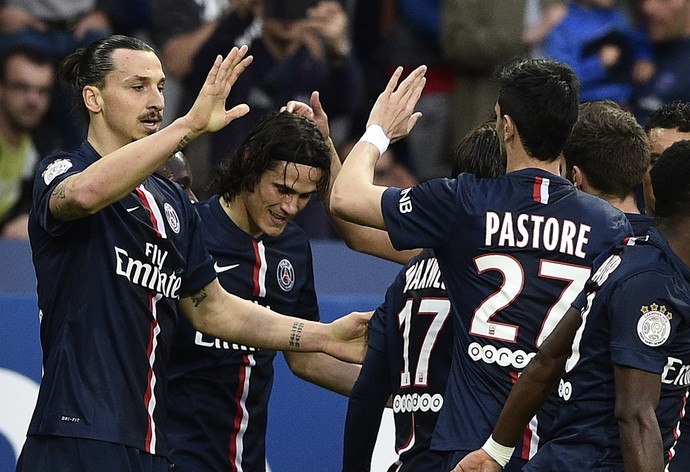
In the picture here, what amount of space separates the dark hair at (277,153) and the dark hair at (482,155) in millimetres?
732

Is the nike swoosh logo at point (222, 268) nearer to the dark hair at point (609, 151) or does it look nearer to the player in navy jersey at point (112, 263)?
the player in navy jersey at point (112, 263)

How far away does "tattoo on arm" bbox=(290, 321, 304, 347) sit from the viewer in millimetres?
4973

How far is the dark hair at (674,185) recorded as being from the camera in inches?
149

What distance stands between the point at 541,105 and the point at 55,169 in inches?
64.4

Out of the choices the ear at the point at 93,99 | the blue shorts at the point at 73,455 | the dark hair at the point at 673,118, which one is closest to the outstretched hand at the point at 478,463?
the blue shorts at the point at 73,455

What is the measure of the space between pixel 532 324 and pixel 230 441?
1.59m

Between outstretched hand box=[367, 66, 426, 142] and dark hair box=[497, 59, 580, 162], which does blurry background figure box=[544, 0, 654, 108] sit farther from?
dark hair box=[497, 59, 580, 162]

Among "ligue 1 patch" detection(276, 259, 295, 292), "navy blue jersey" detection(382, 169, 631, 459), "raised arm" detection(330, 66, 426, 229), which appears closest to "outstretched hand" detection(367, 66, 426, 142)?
"raised arm" detection(330, 66, 426, 229)

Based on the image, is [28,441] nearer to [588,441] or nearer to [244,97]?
[588,441]

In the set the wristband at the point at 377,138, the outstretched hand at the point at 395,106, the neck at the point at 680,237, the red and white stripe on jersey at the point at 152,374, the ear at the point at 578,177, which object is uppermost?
the outstretched hand at the point at 395,106

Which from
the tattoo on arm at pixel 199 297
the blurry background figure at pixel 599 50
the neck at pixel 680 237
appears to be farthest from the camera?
the blurry background figure at pixel 599 50

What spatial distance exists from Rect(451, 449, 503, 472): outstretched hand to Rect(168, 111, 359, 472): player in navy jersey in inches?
55.1

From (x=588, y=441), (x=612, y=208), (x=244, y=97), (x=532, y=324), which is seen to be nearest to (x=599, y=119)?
(x=612, y=208)

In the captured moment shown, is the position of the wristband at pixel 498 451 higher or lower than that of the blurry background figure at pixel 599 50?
lower
